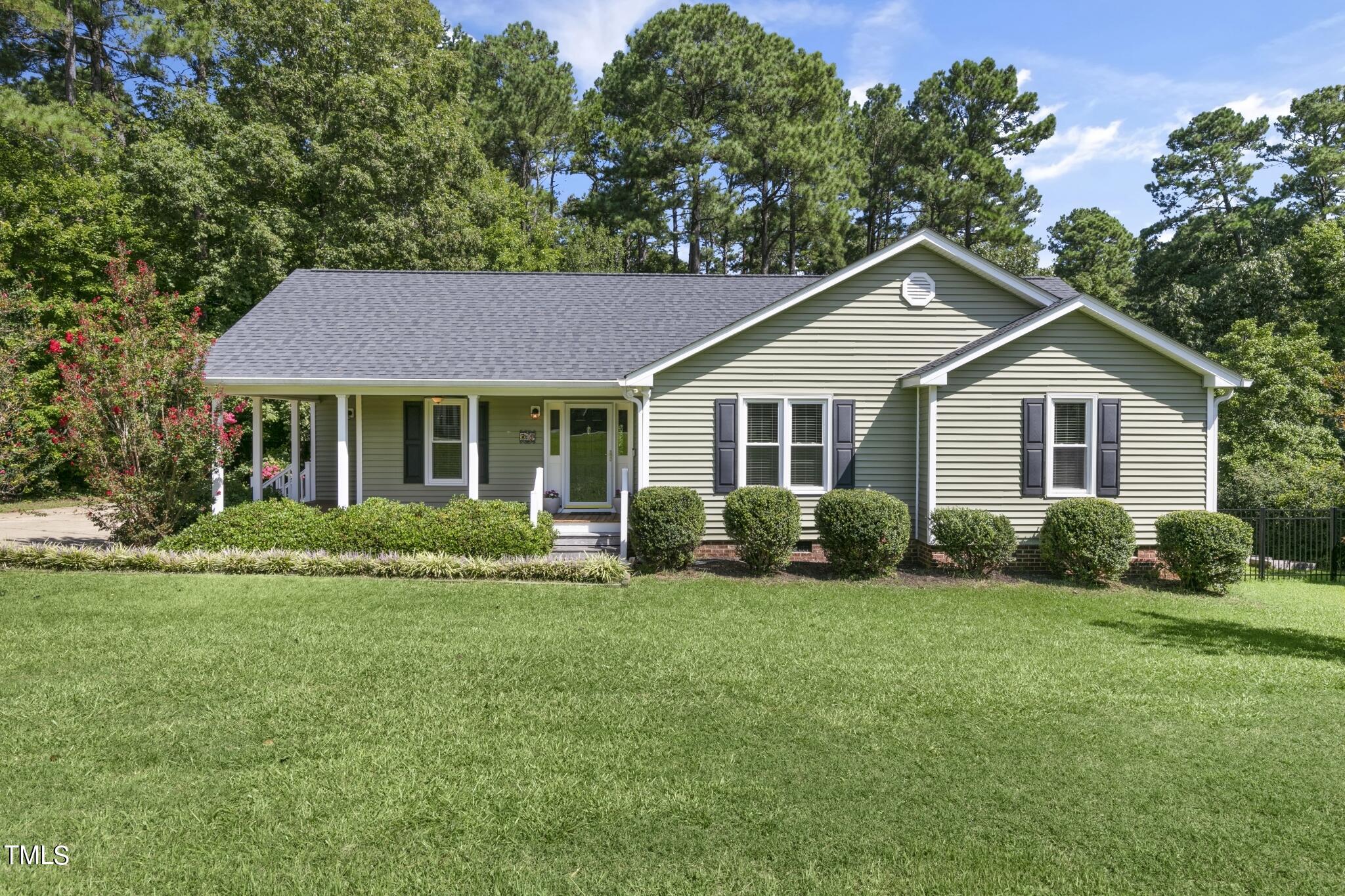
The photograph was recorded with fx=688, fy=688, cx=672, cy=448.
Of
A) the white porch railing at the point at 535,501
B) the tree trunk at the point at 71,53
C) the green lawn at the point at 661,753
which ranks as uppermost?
the tree trunk at the point at 71,53

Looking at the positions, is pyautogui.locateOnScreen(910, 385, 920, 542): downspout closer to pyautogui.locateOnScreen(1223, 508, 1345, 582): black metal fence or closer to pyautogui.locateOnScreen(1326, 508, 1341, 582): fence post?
pyautogui.locateOnScreen(1223, 508, 1345, 582): black metal fence

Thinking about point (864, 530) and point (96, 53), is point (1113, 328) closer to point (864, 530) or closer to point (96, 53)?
point (864, 530)

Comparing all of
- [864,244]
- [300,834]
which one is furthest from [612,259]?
[300,834]

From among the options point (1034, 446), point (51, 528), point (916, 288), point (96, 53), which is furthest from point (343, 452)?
point (96, 53)

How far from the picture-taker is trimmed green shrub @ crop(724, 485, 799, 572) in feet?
33.6

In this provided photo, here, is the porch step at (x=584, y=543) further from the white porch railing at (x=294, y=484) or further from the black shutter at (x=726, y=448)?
the white porch railing at (x=294, y=484)

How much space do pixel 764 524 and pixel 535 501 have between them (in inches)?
149

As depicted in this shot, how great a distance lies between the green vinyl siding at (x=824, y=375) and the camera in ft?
37.3

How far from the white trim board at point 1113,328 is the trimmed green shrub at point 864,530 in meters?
2.10

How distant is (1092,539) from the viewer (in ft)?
32.3

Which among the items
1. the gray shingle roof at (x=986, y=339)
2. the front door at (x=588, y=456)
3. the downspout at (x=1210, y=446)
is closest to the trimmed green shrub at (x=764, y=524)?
the gray shingle roof at (x=986, y=339)

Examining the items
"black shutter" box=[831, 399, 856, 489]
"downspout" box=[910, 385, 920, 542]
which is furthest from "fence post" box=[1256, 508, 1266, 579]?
"black shutter" box=[831, 399, 856, 489]

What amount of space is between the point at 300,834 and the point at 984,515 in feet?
31.1

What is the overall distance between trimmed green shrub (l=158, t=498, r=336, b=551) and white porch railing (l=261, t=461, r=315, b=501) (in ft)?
11.9
